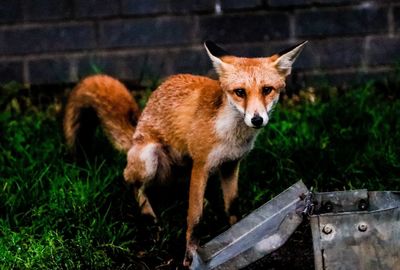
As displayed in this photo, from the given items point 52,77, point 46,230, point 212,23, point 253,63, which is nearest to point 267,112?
point 253,63

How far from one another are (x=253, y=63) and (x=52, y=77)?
310 cm

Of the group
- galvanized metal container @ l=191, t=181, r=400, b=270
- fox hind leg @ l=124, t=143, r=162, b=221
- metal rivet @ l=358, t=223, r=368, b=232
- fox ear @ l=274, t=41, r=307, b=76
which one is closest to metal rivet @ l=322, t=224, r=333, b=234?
galvanized metal container @ l=191, t=181, r=400, b=270

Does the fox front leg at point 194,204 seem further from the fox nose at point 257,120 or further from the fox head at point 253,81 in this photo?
the fox nose at point 257,120

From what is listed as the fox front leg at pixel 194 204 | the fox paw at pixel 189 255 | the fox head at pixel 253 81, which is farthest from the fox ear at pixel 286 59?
the fox paw at pixel 189 255

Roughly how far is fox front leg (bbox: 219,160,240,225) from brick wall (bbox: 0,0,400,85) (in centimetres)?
227

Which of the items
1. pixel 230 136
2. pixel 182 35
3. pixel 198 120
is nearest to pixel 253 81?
pixel 230 136

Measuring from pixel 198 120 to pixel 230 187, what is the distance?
51cm

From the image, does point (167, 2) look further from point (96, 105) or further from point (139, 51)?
point (96, 105)

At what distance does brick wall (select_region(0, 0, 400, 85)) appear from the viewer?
6.64m

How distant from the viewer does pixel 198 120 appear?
174 inches

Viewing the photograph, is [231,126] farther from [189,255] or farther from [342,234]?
[342,234]

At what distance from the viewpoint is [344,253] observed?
3.23m

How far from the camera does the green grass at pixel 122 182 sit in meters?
4.33

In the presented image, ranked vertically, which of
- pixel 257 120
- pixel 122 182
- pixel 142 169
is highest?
pixel 257 120
